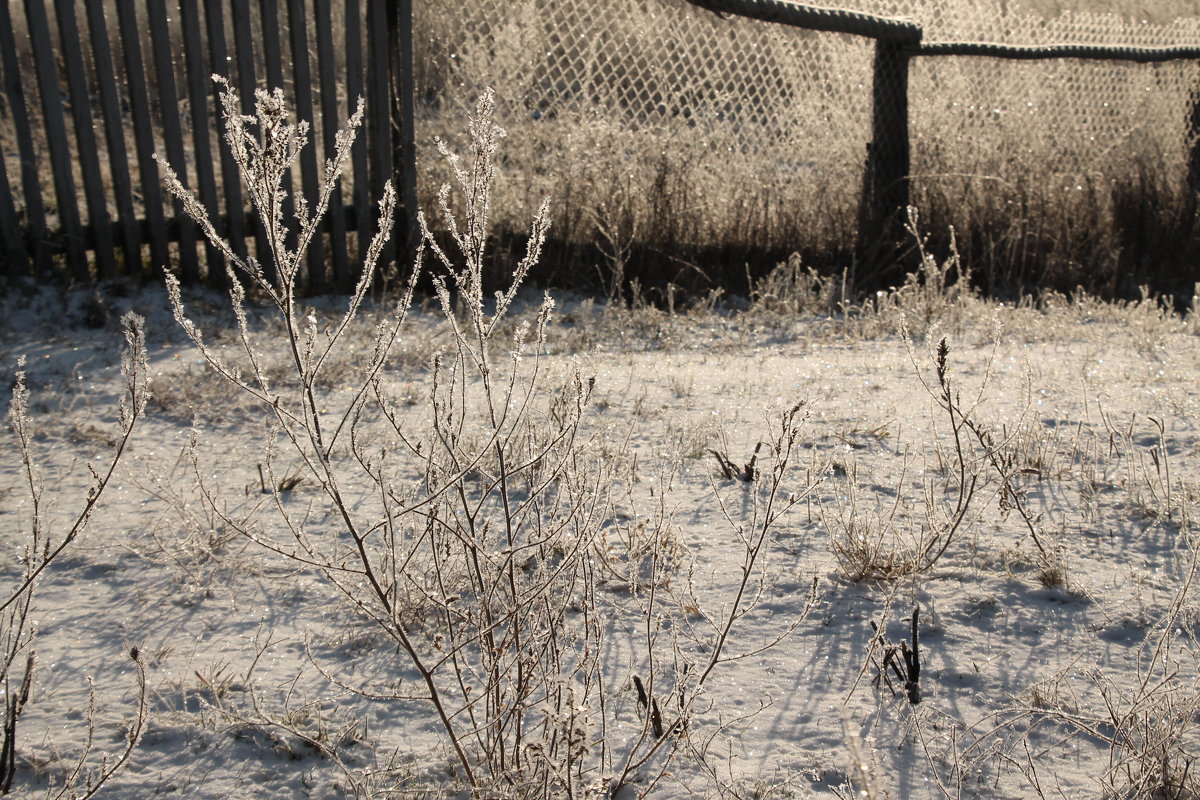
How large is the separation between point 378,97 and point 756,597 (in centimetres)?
440

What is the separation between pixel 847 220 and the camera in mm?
6609

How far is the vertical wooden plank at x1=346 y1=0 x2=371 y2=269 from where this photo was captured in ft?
17.8

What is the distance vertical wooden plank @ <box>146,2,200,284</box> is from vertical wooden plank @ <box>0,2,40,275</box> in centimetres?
62

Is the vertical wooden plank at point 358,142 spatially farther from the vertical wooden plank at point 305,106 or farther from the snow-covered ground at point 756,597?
the snow-covered ground at point 756,597

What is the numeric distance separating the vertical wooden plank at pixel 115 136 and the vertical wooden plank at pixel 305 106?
86 cm

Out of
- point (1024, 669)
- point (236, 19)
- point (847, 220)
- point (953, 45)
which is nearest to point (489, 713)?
point (1024, 669)

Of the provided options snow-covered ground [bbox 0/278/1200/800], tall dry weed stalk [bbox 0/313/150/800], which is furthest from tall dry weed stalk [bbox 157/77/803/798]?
tall dry weed stalk [bbox 0/313/150/800]

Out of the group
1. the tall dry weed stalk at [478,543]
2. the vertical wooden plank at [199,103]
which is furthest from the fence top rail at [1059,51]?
the vertical wooden plank at [199,103]

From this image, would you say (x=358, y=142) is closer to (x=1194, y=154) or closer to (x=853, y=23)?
(x=853, y=23)

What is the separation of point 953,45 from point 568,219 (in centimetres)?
292

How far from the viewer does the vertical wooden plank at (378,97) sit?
18.1 ft

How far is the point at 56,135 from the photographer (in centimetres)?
500

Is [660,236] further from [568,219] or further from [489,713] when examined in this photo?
[489,713]

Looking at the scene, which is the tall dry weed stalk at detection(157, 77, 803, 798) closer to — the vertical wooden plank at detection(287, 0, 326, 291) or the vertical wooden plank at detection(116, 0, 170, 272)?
the vertical wooden plank at detection(287, 0, 326, 291)
